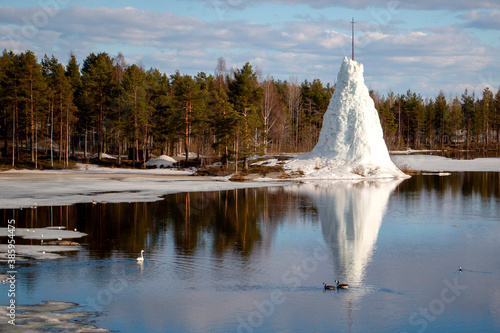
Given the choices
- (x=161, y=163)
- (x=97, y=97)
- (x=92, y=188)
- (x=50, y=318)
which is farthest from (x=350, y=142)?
(x=50, y=318)

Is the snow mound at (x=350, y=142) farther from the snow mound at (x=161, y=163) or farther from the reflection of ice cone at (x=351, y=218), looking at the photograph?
the snow mound at (x=161, y=163)

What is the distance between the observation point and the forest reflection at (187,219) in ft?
65.5

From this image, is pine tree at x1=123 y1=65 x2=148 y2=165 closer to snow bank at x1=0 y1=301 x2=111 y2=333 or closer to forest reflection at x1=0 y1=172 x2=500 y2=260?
forest reflection at x1=0 y1=172 x2=500 y2=260

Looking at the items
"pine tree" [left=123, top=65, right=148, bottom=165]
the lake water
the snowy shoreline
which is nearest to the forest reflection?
the lake water

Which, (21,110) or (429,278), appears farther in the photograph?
(21,110)

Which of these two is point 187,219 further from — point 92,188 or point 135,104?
point 135,104

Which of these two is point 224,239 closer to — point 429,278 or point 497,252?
point 429,278

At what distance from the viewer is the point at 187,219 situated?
25.9m

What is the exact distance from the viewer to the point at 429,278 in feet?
50.9

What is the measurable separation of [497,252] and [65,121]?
58.1m

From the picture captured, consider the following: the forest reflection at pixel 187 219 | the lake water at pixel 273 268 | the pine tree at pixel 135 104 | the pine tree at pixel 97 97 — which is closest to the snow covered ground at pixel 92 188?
the forest reflection at pixel 187 219

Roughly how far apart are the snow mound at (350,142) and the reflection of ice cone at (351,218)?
5.48m

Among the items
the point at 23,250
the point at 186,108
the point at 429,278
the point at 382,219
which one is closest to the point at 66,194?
the point at 23,250

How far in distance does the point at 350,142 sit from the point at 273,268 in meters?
38.0
